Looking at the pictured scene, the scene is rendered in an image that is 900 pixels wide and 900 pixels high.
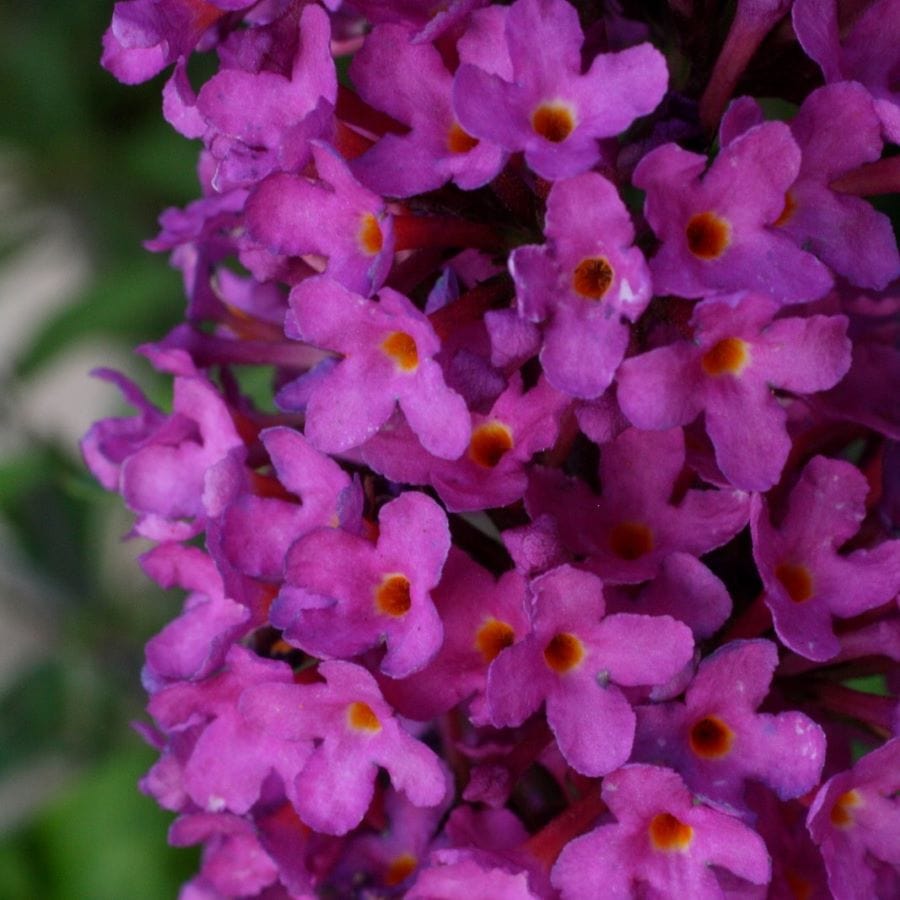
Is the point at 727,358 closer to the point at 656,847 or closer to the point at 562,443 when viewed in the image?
the point at 562,443

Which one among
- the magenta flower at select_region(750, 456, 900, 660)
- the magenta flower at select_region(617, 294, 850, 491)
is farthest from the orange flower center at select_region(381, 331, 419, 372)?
the magenta flower at select_region(750, 456, 900, 660)

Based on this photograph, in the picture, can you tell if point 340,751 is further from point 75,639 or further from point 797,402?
point 75,639

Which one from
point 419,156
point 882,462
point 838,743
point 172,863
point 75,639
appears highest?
point 419,156

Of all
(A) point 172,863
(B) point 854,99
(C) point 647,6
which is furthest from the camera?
(A) point 172,863

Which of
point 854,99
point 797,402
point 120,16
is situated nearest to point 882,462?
point 797,402

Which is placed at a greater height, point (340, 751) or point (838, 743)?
point (340, 751)

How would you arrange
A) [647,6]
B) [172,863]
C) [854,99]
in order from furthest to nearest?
[172,863] → [647,6] → [854,99]
